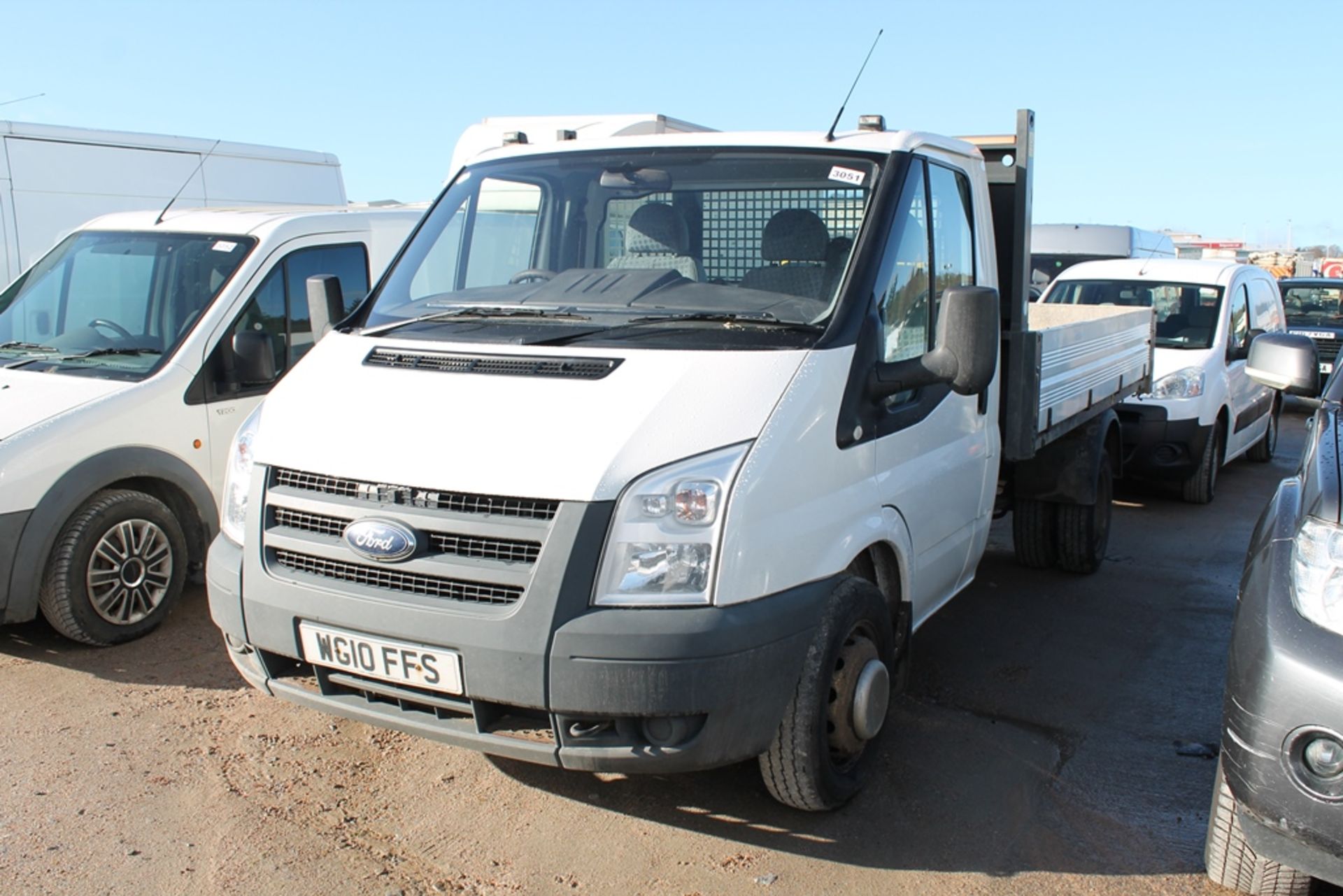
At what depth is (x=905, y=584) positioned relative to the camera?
13.2 feet

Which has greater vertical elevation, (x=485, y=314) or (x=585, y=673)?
(x=485, y=314)

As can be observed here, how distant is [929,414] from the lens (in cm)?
417

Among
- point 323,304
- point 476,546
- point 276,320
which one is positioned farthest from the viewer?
point 276,320

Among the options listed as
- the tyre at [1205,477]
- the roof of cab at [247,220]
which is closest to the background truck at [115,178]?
the roof of cab at [247,220]

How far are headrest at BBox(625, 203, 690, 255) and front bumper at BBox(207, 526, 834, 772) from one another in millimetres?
1446

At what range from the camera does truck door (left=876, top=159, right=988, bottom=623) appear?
12.7ft

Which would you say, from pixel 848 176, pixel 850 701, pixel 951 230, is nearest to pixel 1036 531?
pixel 951 230

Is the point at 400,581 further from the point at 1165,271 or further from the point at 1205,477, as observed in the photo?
the point at 1165,271

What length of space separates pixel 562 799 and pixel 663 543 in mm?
1238

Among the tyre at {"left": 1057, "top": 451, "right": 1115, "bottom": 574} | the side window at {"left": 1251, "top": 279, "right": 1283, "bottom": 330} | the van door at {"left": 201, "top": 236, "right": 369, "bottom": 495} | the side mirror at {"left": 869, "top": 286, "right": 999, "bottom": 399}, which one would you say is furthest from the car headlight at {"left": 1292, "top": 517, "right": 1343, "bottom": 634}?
the side window at {"left": 1251, "top": 279, "right": 1283, "bottom": 330}

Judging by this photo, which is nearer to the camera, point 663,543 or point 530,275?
point 663,543

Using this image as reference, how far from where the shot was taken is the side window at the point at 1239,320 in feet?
30.8

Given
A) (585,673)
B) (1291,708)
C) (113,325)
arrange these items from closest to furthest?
1. (1291,708)
2. (585,673)
3. (113,325)

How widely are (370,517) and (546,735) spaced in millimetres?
784
